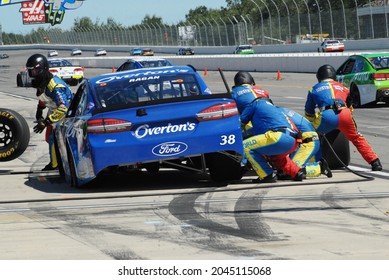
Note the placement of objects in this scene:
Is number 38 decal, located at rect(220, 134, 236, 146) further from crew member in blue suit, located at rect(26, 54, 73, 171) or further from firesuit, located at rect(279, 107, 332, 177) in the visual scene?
crew member in blue suit, located at rect(26, 54, 73, 171)

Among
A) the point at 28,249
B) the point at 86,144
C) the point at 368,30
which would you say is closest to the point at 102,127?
the point at 86,144

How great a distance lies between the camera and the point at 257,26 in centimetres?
8262

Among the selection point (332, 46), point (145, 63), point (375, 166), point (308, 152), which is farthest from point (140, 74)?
point (332, 46)

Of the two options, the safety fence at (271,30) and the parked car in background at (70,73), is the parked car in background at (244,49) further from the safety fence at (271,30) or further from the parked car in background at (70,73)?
the parked car in background at (70,73)

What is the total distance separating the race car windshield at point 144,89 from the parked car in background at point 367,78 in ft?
38.7

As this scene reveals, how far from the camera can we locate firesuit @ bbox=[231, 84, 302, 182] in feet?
35.2

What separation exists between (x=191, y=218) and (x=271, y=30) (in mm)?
71974

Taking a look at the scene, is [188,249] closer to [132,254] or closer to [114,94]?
[132,254]

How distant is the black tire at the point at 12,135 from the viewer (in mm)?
12422

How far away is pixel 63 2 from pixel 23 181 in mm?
125752

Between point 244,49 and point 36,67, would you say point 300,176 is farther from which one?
point 244,49

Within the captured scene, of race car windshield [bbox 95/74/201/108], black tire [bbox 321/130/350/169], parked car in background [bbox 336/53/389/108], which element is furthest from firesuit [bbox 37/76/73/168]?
parked car in background [bbox 336/53/389/108]

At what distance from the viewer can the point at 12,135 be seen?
12516 millimetres

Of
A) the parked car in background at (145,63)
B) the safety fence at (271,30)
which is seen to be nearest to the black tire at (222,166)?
the parked car in background at (145,63)
